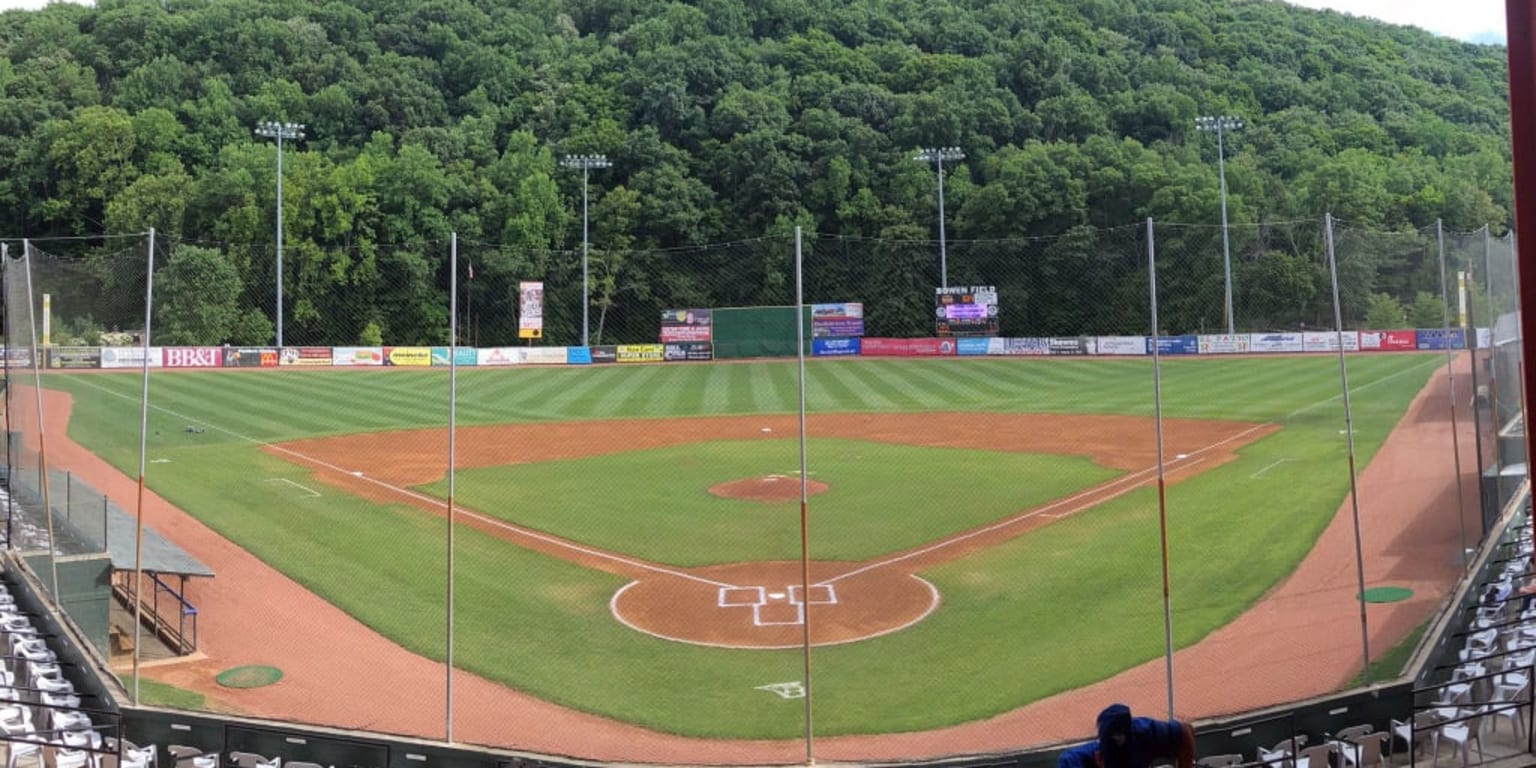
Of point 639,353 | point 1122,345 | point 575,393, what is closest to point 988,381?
point 1122,345

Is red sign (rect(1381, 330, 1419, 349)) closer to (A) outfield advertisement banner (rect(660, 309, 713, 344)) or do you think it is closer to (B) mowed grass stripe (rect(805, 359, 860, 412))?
(B) mowed grass stripe (rect(805, 359, 860, 412))

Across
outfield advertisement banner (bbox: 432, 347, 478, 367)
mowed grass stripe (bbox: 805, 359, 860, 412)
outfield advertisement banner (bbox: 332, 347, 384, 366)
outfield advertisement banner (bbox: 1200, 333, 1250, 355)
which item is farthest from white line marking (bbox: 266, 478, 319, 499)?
outfield advertisement banner (bbox: 1200, 333, 1250, 355)

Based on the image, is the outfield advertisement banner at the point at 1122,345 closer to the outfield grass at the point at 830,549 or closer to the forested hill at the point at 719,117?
the outfield grass at the point at 830,549

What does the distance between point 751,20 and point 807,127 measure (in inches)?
983

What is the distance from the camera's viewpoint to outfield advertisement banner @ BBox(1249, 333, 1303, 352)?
44188 mm

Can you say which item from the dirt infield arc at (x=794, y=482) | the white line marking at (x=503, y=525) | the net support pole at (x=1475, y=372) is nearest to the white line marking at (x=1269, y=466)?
the dirt infield arc at (x=794, y=482)

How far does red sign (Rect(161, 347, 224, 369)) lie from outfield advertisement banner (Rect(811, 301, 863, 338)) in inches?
958

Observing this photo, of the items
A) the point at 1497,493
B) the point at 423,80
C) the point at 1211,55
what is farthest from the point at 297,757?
the point at 1211,55

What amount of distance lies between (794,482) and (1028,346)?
79.3 feet

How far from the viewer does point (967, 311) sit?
47.1m

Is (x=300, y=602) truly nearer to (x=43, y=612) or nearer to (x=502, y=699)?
(x=43, y=612)

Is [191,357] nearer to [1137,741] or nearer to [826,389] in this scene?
[826,389]

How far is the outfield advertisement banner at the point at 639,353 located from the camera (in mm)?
52094

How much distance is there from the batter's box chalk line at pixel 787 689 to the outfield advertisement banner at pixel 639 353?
3836cm
